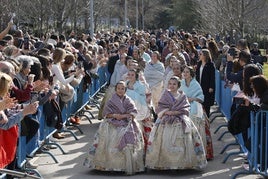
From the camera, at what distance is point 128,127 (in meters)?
11.2

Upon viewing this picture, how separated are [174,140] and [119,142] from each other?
0.92 m

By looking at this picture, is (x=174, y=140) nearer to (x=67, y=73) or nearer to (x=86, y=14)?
(x=67, y=73)

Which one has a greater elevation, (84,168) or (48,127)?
(48,127)

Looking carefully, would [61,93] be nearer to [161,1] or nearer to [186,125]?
[186,125]

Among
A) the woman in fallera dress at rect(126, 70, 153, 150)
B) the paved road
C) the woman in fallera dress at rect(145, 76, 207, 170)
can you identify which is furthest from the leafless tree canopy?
the woman in fallera dress at rect(145, 76, 207, 170)

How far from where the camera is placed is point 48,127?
12.2 metres

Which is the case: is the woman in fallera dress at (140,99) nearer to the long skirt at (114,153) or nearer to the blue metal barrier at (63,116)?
the long skirt at (114,153)

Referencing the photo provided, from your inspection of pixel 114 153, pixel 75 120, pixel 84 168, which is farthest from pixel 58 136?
pixel 114 153

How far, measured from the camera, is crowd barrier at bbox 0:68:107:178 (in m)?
9.89

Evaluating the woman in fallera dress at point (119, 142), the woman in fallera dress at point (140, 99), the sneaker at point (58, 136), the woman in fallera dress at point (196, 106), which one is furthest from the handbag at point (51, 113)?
the sneaker at point (58, 136)

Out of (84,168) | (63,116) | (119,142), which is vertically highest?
(63,116)

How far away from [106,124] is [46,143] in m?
1.90

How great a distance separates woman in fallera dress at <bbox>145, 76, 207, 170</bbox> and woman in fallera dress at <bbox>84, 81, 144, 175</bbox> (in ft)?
0.79

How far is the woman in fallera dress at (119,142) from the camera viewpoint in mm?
11016
